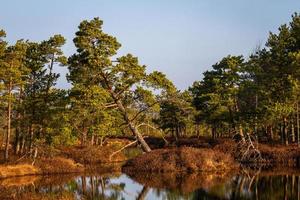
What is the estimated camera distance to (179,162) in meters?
Result: 41.6

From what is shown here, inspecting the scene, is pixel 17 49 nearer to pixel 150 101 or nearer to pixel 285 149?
pixel 150 101

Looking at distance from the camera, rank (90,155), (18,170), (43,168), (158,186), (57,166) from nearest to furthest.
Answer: (158,186) → (18,170) → (43,168) → (57,166) → (90,155)

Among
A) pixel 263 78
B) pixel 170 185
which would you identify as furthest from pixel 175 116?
pixel 170 185

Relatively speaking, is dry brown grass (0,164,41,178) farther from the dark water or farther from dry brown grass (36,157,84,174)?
the dark water

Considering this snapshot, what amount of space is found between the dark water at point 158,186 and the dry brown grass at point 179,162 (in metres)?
2.59

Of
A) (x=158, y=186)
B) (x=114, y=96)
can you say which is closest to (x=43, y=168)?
(x=114, y=96)

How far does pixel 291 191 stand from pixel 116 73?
2077 centimetres

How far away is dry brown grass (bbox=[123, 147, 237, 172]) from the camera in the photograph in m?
41.1

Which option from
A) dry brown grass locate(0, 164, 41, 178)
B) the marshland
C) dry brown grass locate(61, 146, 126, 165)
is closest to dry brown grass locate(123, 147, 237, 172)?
the marshland

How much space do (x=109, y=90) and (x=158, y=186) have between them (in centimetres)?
1507

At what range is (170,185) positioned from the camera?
3127cm

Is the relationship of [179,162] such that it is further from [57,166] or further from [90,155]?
[90,155]

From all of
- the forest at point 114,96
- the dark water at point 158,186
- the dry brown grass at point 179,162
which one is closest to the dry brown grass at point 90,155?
the forest at point 114,96

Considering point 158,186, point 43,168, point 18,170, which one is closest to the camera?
point 158,186
